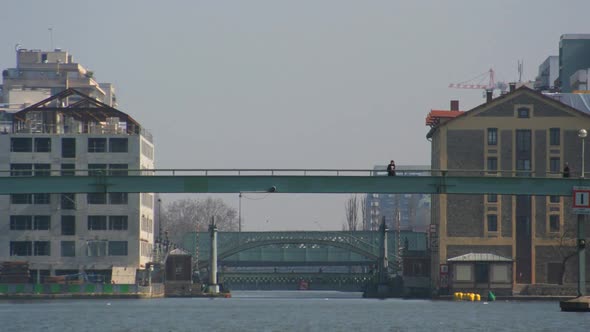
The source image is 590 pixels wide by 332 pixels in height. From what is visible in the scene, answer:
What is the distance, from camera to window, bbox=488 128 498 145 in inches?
6993

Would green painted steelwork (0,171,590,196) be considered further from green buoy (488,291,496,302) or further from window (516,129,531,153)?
window (516,129,531,153)

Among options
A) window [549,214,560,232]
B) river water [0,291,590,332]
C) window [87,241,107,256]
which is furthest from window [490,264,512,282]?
window [87,241,107,256]

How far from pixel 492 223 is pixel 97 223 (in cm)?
5549

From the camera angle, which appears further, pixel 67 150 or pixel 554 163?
pixel 67 150

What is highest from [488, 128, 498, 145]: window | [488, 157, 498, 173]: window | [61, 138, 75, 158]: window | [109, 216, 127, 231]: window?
[488, 128, 498, 145]: window

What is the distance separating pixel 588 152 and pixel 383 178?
82076 mm

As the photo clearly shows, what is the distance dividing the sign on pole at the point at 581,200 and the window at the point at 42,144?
104 meters

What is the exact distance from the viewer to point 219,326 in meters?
97.3

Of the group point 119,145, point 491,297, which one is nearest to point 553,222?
point 491,297

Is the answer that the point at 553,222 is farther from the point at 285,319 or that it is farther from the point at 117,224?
the point at 285,319

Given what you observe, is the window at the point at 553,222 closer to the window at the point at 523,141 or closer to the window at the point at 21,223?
the window at the point at 523,141

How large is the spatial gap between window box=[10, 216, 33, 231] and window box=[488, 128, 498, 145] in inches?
2563

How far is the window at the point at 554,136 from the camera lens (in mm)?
177625

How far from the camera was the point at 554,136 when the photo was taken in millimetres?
177750
